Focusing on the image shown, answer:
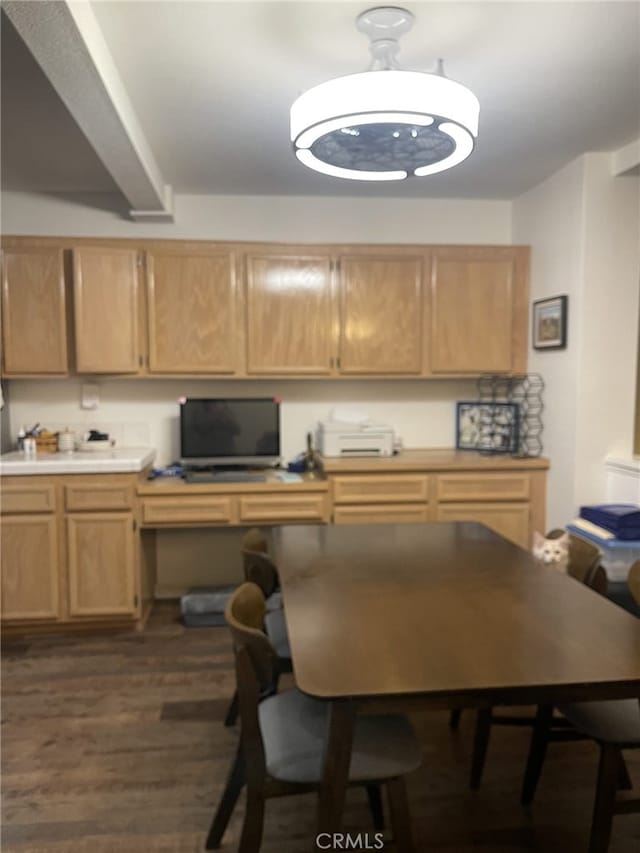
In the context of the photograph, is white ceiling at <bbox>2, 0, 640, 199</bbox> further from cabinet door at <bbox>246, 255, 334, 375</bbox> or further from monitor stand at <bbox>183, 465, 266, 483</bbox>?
monitor stand at <bbox>183, 465, 266, 483</bbox>

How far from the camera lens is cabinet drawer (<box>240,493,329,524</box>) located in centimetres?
332

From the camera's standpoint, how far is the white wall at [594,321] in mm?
3062

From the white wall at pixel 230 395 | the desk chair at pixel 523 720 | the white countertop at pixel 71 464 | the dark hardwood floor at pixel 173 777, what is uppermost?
the white wall at pixel 230 395

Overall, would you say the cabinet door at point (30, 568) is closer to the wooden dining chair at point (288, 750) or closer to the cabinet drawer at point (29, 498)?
the cabinet drawer at point (29, 498)

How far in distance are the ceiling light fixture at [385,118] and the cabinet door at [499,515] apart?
6.55 feet

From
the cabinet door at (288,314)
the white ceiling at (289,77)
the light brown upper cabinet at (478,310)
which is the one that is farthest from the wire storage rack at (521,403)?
the white ceiling at (289,77)

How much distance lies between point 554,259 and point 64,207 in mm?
2945

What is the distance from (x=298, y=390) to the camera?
3863 mm

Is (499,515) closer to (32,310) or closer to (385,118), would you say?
(385,118)

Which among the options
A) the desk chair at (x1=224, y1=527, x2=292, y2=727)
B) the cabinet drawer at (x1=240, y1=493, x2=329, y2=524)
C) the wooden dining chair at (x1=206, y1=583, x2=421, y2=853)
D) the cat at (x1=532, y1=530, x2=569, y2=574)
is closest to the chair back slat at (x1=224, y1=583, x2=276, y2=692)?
the wooden dining chair at (x1=206, y1=583, x2=421, y2=853)

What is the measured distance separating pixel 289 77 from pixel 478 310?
1857 millimetres

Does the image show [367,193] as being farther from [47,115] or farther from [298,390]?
[47,115]

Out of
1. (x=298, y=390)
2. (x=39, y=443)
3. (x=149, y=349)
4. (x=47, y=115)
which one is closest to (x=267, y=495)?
(x=298, y=390)

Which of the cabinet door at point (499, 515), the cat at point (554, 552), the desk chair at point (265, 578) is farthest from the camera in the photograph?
the cabinet door at point (499, 515)
